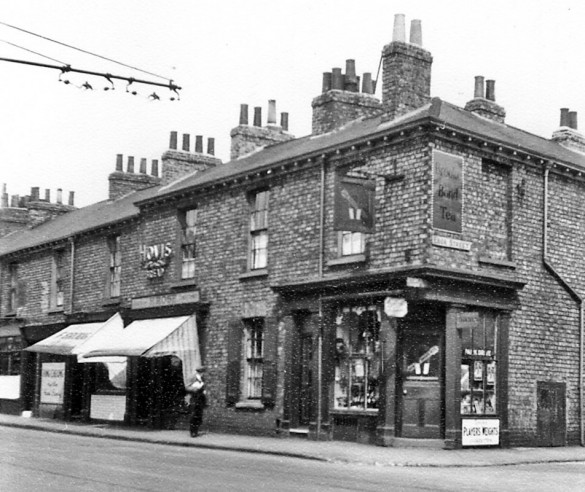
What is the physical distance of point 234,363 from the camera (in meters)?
23.1

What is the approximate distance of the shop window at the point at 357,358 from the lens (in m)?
19.7

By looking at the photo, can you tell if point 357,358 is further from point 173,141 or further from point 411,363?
point 173,141

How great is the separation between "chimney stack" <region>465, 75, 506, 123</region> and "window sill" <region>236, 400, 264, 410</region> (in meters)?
8.91

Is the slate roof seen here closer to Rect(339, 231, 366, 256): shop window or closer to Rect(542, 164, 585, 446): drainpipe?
Answer: Rect(542, 164, 585, 446): drainpipe

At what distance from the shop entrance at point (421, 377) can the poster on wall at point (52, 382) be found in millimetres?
14657

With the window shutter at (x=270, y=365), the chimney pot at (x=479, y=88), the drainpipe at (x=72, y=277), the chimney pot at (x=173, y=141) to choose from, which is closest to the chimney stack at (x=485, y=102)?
the chimney pot at (x=479, y=88)

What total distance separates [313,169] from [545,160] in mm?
5075

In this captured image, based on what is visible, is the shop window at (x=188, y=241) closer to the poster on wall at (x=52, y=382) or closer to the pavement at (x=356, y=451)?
the pavement at (x=356, y=451)

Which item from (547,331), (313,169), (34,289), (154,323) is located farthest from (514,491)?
(34,289)

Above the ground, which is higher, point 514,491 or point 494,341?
A: point 494,341

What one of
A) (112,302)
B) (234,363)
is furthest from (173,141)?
(234,363)

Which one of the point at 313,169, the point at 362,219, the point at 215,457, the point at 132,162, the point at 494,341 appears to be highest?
the point at 132,162

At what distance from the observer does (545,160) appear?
21031 millimetres

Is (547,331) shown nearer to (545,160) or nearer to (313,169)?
(545,160)
